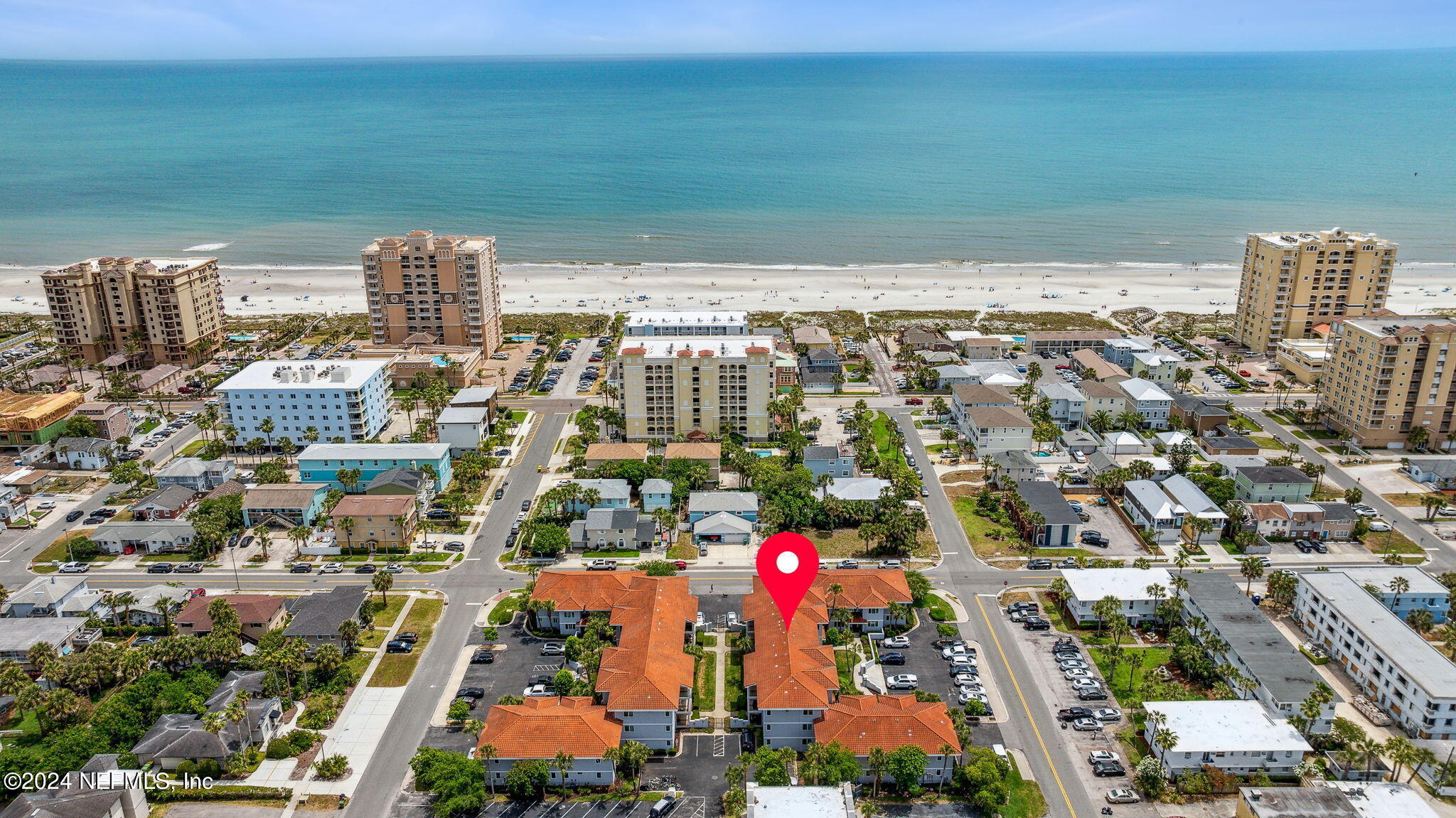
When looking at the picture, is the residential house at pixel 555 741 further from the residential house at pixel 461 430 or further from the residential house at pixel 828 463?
the residential house at pixel 461 430

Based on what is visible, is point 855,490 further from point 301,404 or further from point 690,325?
point 301,404

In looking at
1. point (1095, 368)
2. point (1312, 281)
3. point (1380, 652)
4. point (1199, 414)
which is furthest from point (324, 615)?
point (1312, 281)

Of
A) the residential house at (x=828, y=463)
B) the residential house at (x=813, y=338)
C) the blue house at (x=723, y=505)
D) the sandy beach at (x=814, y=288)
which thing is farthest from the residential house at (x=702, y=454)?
the sandy beach at (x=814, y=288)

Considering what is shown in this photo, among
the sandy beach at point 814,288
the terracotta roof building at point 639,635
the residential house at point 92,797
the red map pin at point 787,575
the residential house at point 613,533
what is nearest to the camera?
the residential house at point 92,797

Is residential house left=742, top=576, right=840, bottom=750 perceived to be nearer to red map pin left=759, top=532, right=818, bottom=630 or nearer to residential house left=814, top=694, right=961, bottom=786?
red map pin left=759, top=532, right=818, bottom=630

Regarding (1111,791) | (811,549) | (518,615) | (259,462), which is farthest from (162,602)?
(1111,791)
